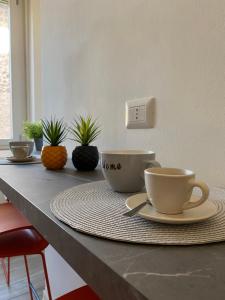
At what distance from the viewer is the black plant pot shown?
0.85 m

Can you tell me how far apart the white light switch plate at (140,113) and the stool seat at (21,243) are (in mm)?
565

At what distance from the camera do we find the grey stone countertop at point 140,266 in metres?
0.23

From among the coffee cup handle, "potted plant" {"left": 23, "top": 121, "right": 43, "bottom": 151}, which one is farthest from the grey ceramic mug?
"potted plant" {"left": 23, "top": 121, "right": 43, "bottom": 151}

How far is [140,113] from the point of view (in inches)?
32.4

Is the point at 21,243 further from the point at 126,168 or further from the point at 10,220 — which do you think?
the point at 126,168

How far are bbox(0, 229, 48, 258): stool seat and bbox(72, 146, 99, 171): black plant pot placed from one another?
1.22 ft

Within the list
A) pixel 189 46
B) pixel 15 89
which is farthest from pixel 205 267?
pixel 15 89

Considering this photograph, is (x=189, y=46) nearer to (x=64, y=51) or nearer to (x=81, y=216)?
(x=81, y=216)

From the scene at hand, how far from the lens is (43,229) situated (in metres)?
0.44

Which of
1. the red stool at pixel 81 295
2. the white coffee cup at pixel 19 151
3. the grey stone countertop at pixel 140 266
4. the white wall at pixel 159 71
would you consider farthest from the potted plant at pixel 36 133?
the grey stone countertop at pixel 140 266

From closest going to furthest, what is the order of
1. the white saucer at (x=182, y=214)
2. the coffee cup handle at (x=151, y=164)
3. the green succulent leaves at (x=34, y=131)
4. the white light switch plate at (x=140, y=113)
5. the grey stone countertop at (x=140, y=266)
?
the grey stone countertop at (x=140, y=266)
the white saucer at (x=182, y=214)
the coffee cup handle at (x=151, y=164)
the white light switch plate at (x=140, y=113)
the green succulent leaves at (x=34, y=131)

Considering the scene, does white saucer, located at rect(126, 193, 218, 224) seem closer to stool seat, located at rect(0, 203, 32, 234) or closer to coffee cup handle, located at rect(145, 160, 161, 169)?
coffee cup handle, located at rect(145, 160, 161, 169)

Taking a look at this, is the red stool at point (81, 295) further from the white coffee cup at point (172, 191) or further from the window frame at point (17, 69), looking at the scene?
the window frame at point (17, 69)

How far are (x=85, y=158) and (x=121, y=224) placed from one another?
49 cm
